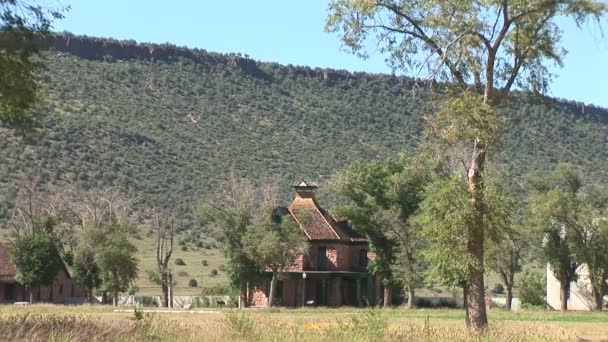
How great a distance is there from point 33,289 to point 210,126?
52.3 metres

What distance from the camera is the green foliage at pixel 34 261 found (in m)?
72.1

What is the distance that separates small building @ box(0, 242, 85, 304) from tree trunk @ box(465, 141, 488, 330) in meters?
49.4

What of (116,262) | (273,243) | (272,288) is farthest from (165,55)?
(273,243)

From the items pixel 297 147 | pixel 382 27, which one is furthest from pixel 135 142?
pixel 382 27

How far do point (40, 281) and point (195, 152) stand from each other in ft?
140

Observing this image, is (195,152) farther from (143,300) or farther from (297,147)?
(143,300)

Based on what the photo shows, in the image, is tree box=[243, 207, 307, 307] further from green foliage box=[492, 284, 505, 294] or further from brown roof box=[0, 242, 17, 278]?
green foliage box=[492, 284, 505, 294]

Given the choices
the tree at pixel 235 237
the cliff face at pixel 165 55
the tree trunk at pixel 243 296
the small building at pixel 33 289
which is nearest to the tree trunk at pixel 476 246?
the tree at pixel 235 237

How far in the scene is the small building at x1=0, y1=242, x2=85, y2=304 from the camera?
7650 cm

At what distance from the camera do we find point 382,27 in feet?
106

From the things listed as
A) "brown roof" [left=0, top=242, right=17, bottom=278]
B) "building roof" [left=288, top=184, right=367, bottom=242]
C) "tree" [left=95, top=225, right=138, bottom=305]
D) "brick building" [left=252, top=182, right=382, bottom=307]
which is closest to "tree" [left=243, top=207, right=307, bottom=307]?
"brick building" [left=252, top=182, right=382, bottom=307]

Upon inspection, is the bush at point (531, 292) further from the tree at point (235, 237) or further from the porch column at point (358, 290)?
the tree at point (235, 237)

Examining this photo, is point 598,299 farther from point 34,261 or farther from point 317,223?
point 34,261

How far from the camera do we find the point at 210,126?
124125 millimetres
